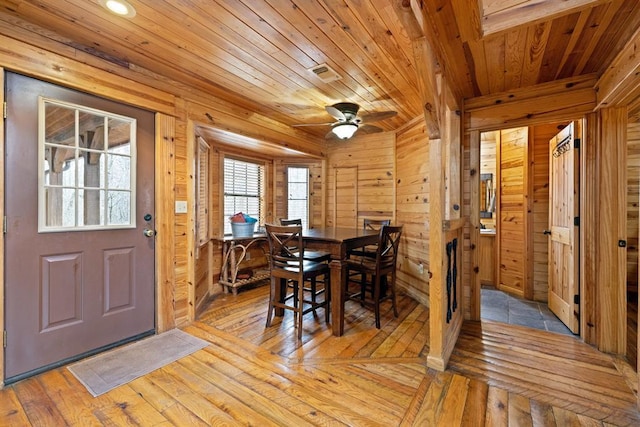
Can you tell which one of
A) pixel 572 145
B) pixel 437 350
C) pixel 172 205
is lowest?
pixel 437 350

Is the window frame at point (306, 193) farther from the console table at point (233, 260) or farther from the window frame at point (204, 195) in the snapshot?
the window frame at point (204, 195)

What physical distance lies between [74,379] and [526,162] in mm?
4817

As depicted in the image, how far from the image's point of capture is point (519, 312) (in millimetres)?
3057

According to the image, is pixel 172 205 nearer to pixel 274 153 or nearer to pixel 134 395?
pixel 134 395

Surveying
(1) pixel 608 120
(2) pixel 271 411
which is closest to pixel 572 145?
(1) pixel 608 120

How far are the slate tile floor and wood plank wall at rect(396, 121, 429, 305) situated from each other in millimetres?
707

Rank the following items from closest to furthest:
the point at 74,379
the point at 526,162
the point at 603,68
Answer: the point at 74,379
the point at 603,68
the point at 526,162

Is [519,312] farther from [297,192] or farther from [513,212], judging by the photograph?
[297,192]

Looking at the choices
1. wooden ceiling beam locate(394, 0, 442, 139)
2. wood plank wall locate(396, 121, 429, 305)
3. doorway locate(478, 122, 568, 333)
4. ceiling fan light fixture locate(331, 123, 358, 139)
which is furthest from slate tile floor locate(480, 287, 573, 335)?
ceiling fan light fixture locate(331, 123, 358, 139)

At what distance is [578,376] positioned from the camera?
1895 millimetres

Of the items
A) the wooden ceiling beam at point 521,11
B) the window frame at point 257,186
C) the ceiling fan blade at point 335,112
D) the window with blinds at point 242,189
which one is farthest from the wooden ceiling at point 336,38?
the window with blinds at point 242,189

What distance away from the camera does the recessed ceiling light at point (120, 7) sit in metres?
1.63

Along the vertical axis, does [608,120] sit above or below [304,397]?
above

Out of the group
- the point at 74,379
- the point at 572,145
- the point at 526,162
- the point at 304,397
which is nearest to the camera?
the point at 304,397
